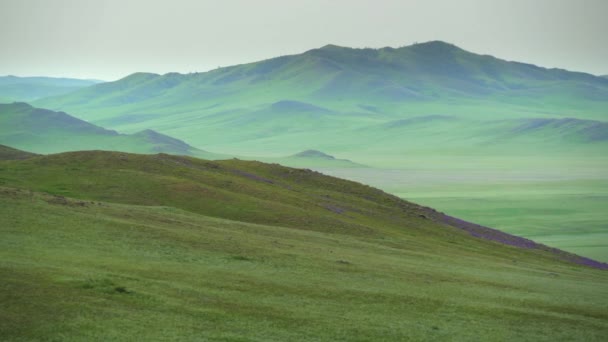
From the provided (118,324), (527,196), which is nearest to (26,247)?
(118,324)

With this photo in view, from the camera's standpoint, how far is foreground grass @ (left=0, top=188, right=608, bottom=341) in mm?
22812

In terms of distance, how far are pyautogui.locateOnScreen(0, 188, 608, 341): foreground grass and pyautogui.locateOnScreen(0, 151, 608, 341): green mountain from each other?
8cm

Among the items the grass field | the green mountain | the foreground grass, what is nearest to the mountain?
the green mountain

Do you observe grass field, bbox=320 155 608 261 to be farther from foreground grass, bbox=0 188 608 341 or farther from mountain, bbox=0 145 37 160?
mountain, bbox=0 145 37 160

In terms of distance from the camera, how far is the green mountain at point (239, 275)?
23.2m

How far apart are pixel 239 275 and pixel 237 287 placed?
2257 millimetres

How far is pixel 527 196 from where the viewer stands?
153125 mm

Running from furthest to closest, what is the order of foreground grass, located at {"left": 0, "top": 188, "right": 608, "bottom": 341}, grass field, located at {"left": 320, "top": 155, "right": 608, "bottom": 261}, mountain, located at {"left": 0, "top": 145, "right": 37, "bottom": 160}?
grass field, located at {"left": 320, "top": 155, "right": 608, "bottom": 261}
mountain, located at {"left": 0, "top": 145, "right": 37, "bottom": 160}
foreground grass, located at {"left": 0, "top": 188, "right": 608, "bottom": 341}

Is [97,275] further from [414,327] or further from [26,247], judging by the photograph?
[414,327]

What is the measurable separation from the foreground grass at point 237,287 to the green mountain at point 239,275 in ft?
0.26

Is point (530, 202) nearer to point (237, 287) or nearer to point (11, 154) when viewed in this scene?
point (11, 154)

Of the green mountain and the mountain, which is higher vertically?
the mountain

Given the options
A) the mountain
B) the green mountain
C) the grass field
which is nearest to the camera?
the green mountain

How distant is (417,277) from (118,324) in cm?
1709
